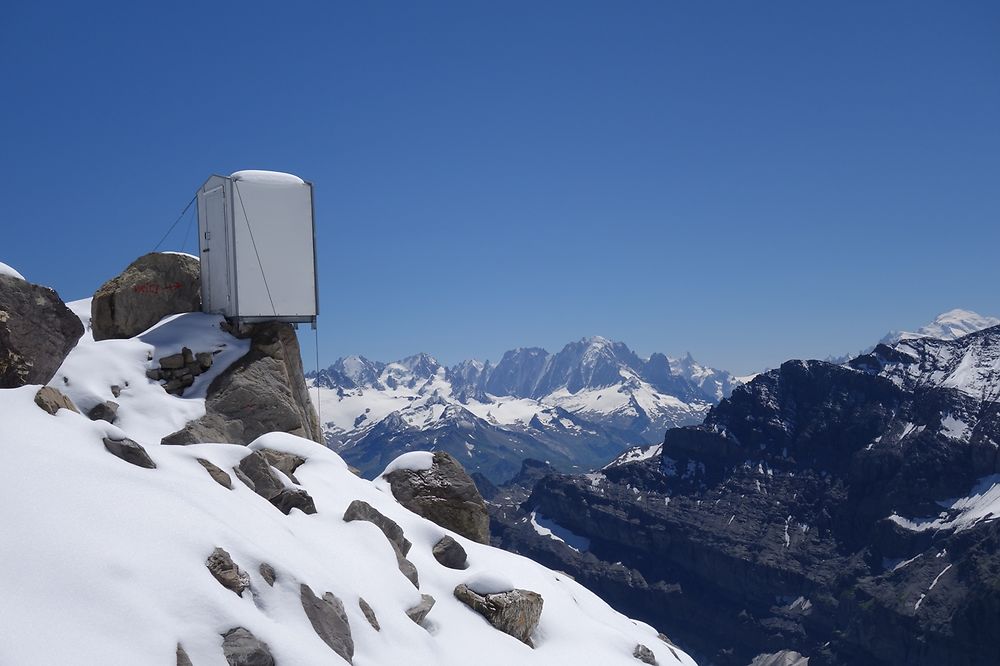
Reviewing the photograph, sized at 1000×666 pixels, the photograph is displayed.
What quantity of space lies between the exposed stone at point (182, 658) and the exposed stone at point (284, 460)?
987 centimetres

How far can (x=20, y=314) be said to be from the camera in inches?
677

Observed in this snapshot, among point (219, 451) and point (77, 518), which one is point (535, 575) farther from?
point (77, 518)

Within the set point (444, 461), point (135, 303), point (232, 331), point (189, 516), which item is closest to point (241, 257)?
point (232, 331)

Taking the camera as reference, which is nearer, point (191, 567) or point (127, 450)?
point (191, 567)

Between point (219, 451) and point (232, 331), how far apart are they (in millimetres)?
11565

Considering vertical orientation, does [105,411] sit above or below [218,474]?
below

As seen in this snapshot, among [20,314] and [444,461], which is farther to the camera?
[444,461]

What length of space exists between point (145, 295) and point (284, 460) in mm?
12225

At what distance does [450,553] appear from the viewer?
2055 centimetres

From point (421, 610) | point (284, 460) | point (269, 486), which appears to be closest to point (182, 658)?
point (421, 610)

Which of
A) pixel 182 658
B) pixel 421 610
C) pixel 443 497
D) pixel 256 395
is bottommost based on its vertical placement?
pixel 443 497

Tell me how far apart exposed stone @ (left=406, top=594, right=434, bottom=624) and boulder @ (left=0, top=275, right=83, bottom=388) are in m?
9.70

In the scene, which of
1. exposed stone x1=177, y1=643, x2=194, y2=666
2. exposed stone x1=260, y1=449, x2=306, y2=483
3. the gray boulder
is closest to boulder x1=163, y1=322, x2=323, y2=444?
exposed stone x1=260, y1=449, x2=306, y2=483

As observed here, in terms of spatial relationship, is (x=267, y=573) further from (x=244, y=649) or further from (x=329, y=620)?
(x=244, y=649)
